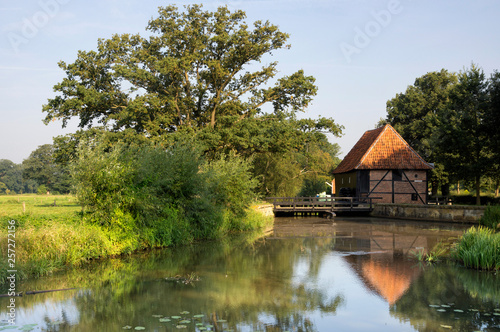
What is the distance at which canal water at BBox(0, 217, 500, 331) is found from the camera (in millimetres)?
7430

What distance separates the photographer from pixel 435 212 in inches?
1146

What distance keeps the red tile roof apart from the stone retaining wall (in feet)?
15.4

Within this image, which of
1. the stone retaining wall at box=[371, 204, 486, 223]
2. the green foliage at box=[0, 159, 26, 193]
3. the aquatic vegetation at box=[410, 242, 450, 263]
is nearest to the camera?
the aquatic vegetation at box=[410, 242, 450, 263]

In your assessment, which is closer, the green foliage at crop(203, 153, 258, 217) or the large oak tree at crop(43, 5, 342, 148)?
the green foliage at crop(203, 153, 258, 217)

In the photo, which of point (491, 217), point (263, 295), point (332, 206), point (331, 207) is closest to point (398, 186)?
point (332, 206)

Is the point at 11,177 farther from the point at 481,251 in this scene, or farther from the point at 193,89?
the point at 481,251

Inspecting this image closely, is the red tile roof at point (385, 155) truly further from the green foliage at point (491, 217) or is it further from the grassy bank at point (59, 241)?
the grassy bank at point (59, 241)

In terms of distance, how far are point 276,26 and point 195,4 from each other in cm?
687

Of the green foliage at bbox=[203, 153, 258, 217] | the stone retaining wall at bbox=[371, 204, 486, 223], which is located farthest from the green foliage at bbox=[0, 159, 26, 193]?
the green foliage at bbox=[203, 153, 258, 217]

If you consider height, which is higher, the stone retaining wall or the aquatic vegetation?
the stone retaining wall

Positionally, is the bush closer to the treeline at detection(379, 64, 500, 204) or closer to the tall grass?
the tall grass

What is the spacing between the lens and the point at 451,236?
1977 cm

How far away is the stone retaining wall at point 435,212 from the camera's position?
26.2m

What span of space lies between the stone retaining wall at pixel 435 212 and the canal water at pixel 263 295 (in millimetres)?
13186
